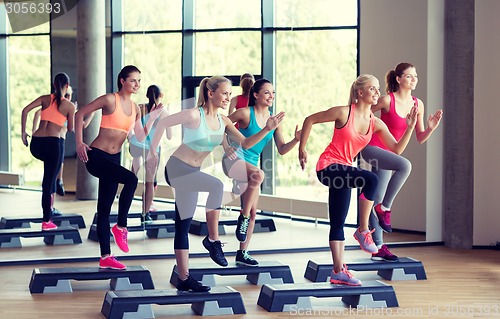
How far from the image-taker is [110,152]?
598 cm

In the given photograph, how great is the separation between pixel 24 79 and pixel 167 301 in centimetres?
255

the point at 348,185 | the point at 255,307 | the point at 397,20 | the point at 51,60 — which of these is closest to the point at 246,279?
the point at 255,307

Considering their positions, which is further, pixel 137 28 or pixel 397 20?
pixel 397 20

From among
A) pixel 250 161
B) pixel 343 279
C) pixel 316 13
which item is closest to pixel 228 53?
pixel 316 13

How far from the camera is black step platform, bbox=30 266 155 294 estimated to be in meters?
5.79

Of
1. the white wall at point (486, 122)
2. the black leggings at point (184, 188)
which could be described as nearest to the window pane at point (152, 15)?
the black leggings at point (184, 188)

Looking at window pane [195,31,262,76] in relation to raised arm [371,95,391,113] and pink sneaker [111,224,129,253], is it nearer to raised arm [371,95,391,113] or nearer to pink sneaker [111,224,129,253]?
raised arm [371,95,391,113]

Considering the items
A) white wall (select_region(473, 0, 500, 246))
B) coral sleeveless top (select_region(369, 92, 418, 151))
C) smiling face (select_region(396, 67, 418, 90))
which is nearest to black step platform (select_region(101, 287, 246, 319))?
coral sleeveless top (select_region(369, 92, 418, 151))

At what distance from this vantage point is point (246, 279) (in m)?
6.35

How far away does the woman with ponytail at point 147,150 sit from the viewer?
678 centimetres

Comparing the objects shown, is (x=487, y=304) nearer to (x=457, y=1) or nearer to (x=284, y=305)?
(x=284, y=305)

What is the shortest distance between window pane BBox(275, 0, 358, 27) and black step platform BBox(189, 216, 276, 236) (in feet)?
5.65

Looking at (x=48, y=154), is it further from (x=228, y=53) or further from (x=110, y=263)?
(x=228, y=53)

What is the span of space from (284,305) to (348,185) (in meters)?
0.85
